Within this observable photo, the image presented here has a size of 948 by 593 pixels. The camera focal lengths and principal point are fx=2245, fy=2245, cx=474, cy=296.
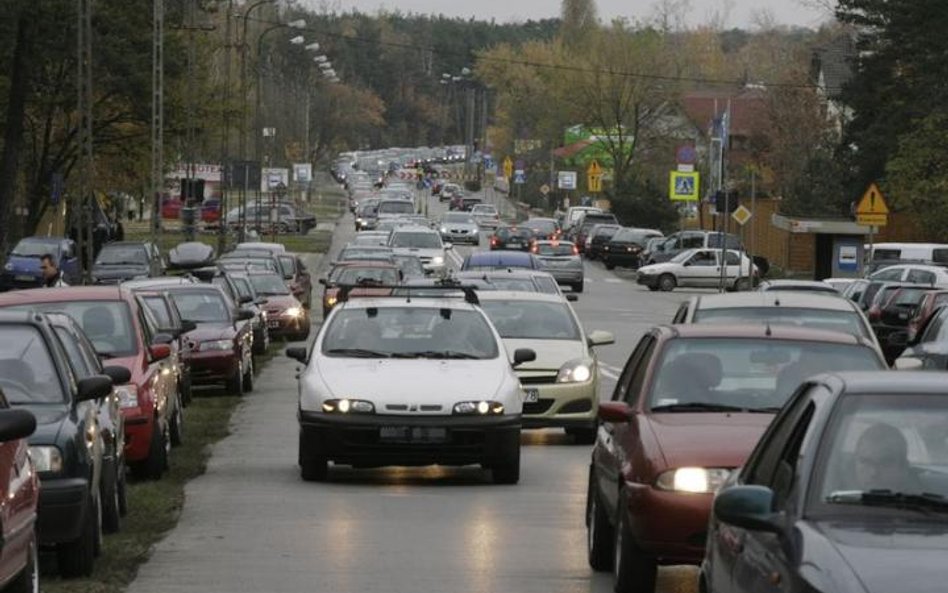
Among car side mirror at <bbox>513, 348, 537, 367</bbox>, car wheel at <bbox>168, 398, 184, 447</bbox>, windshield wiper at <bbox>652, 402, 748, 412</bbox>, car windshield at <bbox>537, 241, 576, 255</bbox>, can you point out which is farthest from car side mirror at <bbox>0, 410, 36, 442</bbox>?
car windshield at <bbox>537, 241, 576, 255</bbox>

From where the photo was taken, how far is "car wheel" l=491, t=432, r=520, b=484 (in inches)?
720

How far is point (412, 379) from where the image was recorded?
18359 millimetres

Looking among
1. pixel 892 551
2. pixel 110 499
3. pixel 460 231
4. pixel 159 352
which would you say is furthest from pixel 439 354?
pixel 460 231

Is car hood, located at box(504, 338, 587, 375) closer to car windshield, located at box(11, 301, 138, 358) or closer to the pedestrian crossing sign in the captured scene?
car windshield, located at box(11, 301, 138, 358)

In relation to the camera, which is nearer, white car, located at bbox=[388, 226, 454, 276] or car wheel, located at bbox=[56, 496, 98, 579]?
car wheel, located at bbox=[56, 496, 98, 579]

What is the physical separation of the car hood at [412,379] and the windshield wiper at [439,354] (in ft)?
0.62

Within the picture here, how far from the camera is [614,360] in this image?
134 ft

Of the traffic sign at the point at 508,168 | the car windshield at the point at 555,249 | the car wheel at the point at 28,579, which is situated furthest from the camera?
the traffic sign at the point at 508,168

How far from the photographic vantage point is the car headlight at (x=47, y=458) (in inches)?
488

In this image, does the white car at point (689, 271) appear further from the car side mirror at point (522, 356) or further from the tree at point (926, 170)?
the car side mirror at point (522, 356)

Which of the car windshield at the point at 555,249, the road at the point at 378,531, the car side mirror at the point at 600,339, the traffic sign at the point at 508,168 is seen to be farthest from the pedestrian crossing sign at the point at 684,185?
the road at the point at 378,531

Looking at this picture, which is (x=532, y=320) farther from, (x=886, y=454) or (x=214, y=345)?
(x=886, y=454)

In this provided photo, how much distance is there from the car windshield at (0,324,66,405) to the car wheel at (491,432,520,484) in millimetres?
5585

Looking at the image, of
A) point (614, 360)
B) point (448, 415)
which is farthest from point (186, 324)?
point (614, 360)
